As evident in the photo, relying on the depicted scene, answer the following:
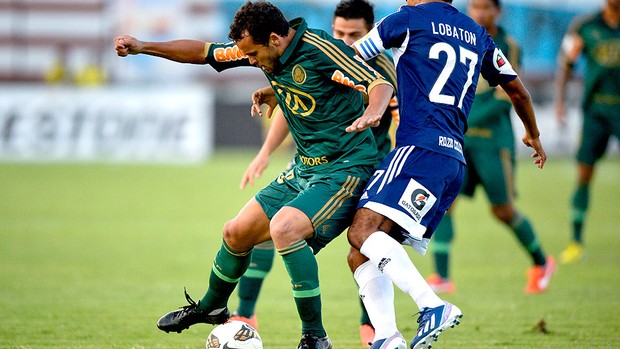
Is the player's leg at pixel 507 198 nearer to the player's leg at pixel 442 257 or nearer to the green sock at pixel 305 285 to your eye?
the player's leg at pixel 442 257

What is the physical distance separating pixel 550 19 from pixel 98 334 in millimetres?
32117

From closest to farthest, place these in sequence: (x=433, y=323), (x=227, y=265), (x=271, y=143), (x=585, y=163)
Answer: (x=433, y=323), (x=227, y=265), (x=271, y=143), (x=585, y=163)

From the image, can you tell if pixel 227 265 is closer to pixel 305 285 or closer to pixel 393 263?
pixel 305 285

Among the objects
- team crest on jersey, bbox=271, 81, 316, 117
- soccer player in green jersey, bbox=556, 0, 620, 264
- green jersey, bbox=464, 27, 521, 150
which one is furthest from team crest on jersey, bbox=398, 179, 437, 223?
soccer player in green jersey, bbox=556, 0, 620, 264

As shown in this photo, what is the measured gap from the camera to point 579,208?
1121 centimetres

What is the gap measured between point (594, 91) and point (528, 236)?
8.84 ft

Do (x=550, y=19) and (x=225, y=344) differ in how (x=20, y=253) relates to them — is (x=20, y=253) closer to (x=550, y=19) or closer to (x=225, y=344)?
(x=225, y=344)

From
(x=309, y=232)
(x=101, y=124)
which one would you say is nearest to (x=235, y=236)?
(x=309, y=232)

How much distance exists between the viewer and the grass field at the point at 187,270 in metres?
6.76

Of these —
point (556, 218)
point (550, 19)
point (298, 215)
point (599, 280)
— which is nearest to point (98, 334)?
point (298, 215)

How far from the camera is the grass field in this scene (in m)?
6.76

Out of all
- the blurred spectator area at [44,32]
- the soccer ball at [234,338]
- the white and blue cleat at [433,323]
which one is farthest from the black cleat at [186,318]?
the blurred spectator area at [44,32]

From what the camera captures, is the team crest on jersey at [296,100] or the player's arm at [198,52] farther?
the player's arm at [198,52]

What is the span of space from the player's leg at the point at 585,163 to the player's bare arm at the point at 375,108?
6158 mm
